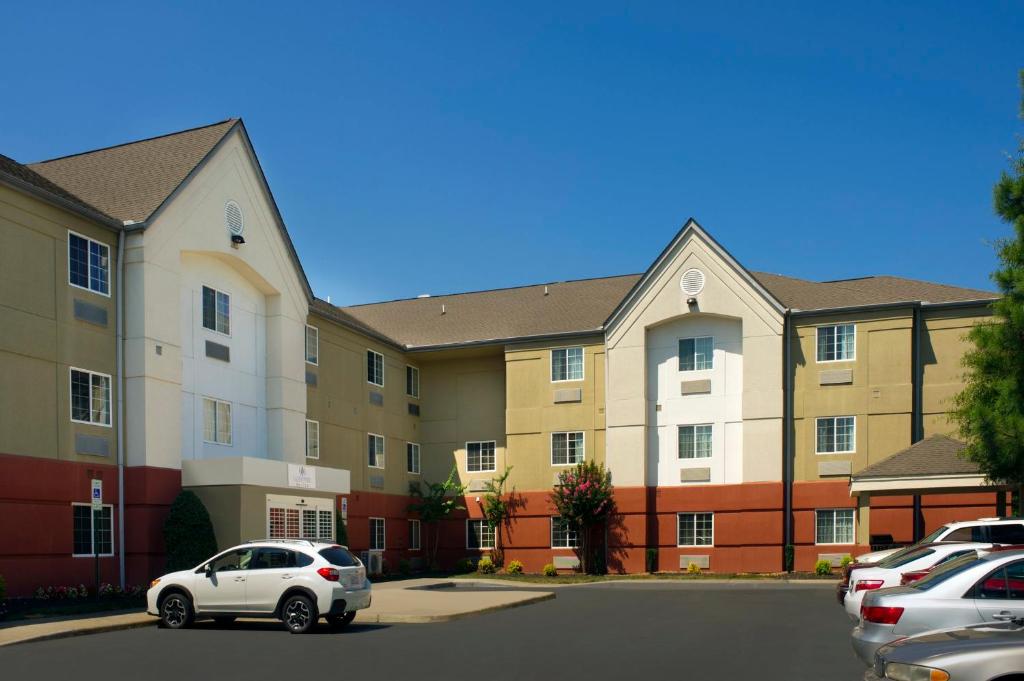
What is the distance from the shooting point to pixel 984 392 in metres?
27.2

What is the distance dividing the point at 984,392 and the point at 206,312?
2143 centimetres

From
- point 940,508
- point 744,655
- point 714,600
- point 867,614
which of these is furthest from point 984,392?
point 867,614

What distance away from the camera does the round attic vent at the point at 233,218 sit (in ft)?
106

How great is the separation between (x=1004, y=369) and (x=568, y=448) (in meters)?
19.3

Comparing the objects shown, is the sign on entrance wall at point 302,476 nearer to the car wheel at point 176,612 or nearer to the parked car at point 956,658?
the car wheel at point 176,612

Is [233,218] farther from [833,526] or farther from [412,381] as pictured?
[833,526]

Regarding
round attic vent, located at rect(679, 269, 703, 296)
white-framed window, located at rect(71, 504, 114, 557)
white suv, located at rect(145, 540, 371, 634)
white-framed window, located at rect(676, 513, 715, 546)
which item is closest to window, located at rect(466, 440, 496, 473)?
white-framed window, located at rect(676, 513, 715, 546)

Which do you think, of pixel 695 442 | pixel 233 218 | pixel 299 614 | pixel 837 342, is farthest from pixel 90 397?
pixel 837 342

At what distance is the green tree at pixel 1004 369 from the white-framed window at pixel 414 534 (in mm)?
23520

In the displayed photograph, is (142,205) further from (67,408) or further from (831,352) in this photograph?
(831,352)

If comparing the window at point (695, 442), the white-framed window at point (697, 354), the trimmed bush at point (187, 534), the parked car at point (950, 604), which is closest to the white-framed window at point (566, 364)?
the white-framed window at point (697, 354)

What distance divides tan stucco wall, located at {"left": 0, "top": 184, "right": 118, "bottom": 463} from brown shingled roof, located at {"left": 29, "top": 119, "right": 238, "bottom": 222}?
2166mm

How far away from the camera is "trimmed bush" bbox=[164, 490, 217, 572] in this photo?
27.7 meters

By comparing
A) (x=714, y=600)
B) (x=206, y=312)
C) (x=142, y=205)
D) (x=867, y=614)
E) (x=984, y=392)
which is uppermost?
(x=142, y=205)
